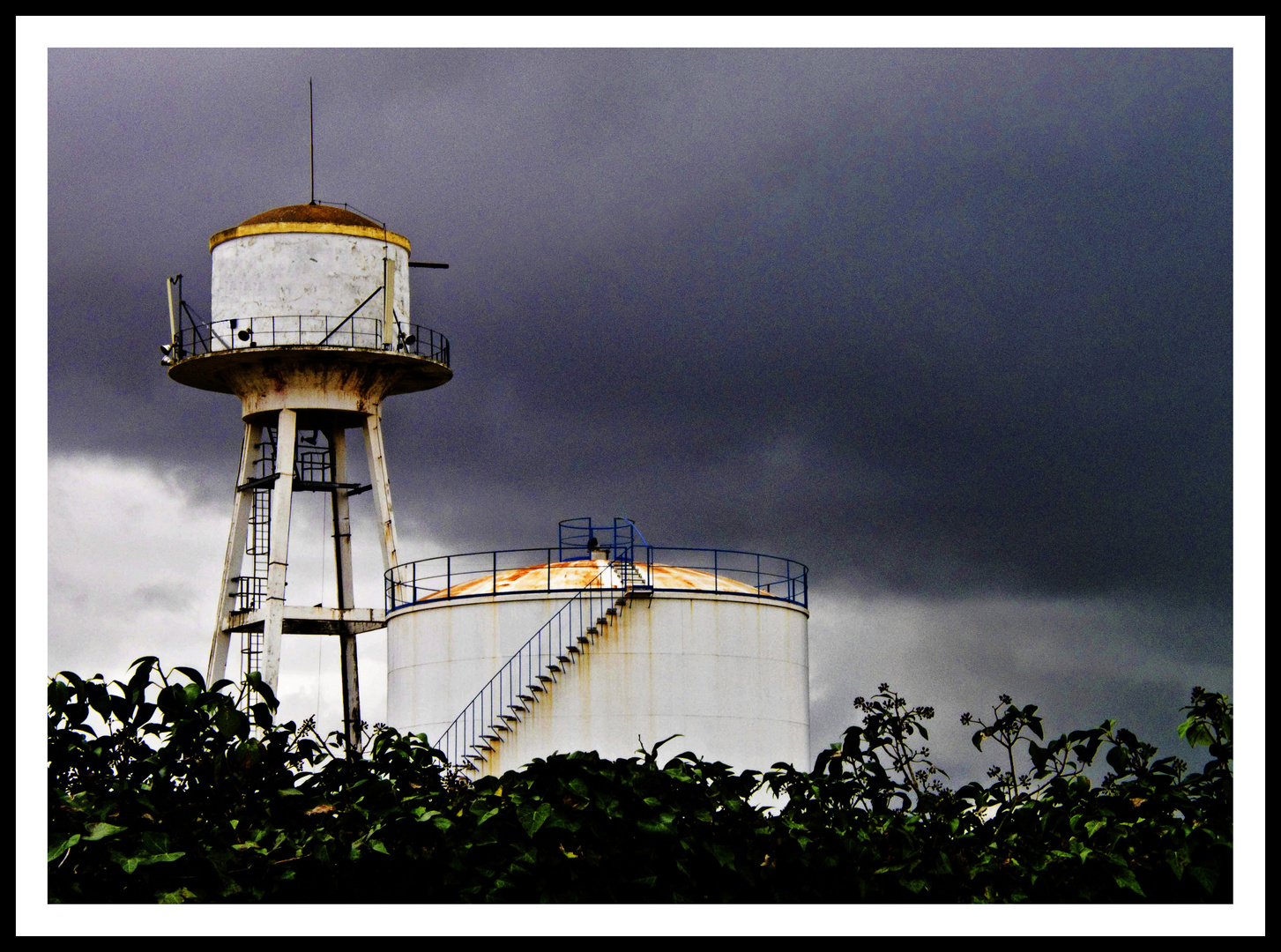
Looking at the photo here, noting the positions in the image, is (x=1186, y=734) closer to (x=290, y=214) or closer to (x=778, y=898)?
(x=778, y=898)

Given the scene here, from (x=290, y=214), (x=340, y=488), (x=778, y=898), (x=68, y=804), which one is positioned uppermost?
(x=290, y=214)

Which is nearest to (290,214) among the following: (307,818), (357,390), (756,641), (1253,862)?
(357,390)

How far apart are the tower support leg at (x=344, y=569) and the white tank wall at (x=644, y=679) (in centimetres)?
761

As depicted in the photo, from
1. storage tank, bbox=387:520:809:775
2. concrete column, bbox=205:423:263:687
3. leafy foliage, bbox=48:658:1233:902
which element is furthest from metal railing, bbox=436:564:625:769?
leafy foliage, bbox=48:658:1233:902

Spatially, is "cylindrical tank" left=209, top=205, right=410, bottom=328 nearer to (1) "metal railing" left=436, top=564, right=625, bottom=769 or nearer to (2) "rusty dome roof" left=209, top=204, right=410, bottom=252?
(2) "rusty dome roof" left=209, top=204, right=410, bottom=252

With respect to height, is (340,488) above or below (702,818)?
above

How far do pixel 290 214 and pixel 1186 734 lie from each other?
88.5 ft

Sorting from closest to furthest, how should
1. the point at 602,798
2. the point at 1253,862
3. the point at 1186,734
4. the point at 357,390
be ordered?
the point at 1253,862 < the point at 602,798 < the point at 1186,734 < the point at 357,390

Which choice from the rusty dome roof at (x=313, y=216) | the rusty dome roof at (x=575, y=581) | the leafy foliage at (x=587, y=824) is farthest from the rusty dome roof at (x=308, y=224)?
the leafy foliage at (x=587, y=824)

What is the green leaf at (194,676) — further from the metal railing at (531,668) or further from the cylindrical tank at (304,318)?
the cylindrical tank at (304,318)

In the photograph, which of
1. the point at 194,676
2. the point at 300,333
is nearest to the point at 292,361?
the point at 300,333

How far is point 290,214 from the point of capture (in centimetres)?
3569

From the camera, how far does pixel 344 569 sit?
3769 centimetres

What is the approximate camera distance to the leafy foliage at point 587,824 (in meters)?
11.2
